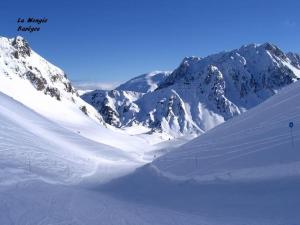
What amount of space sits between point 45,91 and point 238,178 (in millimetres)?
143723

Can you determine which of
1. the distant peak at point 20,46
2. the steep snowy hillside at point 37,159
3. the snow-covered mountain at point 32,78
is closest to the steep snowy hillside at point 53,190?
the steep snowy hillside at point 37,159

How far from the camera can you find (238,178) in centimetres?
2145

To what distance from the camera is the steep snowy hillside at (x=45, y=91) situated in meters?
120

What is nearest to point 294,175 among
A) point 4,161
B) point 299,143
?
point 299,143

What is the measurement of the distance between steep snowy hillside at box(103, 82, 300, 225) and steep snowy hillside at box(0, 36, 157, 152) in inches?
2861

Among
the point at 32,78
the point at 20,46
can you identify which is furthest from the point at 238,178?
the point at 20,46

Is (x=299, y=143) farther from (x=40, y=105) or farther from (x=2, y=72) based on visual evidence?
(x=2, y=72)

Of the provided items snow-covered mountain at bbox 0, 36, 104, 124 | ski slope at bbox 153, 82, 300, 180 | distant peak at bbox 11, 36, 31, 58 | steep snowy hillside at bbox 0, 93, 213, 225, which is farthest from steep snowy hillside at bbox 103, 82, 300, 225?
distant peak at bbox 11, 36, 31, 58

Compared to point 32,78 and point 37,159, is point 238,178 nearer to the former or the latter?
point 37,159

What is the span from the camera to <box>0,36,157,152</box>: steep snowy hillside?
120 m

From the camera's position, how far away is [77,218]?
1595 cm

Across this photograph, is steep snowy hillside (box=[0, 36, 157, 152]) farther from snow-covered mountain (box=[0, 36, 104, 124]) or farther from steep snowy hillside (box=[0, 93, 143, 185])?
steep snowy hillside (box=[0, 93, 143, 185])

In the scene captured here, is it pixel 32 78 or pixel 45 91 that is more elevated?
pixel 32 78

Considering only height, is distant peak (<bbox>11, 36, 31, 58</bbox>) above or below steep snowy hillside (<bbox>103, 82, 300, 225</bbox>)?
above
